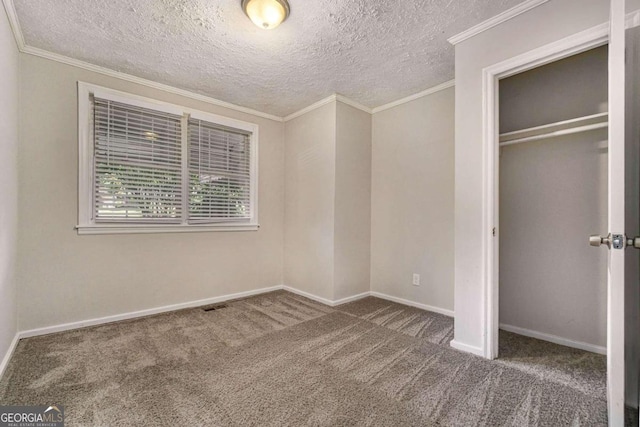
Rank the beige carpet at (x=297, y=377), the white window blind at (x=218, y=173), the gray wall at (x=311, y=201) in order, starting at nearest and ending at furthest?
the beige carpet at (x=297, y=377) < the white window blind at (x=218, y=173) < the gray wall at (x=311, y=201)

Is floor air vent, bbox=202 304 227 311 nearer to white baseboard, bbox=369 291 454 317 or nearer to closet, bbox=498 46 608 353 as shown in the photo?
white baseboard, bbox=369 291 454 317

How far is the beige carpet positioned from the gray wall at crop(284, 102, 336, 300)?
996 mm

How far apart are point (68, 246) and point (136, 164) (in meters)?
0.96

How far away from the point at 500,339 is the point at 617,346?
145 centimetres

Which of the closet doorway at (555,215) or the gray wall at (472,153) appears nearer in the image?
the gray wall at (472,153)

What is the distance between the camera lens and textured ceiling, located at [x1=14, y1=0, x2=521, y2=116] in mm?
2006

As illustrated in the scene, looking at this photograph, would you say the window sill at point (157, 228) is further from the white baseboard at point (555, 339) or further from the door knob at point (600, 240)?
the door knob at point (600, 240)

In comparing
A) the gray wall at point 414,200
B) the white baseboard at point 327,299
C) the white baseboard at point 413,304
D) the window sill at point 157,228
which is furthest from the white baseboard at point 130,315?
the gray wall at point 414,200

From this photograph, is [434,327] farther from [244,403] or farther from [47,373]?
[47,373]

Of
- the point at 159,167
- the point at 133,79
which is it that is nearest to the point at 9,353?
the point at 159,167

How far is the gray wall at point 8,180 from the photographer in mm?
1889

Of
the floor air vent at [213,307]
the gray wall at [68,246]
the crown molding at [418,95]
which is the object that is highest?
the crown molding at [418,95]

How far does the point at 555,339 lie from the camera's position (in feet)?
7.86

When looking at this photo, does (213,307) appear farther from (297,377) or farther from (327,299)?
(297,377)
